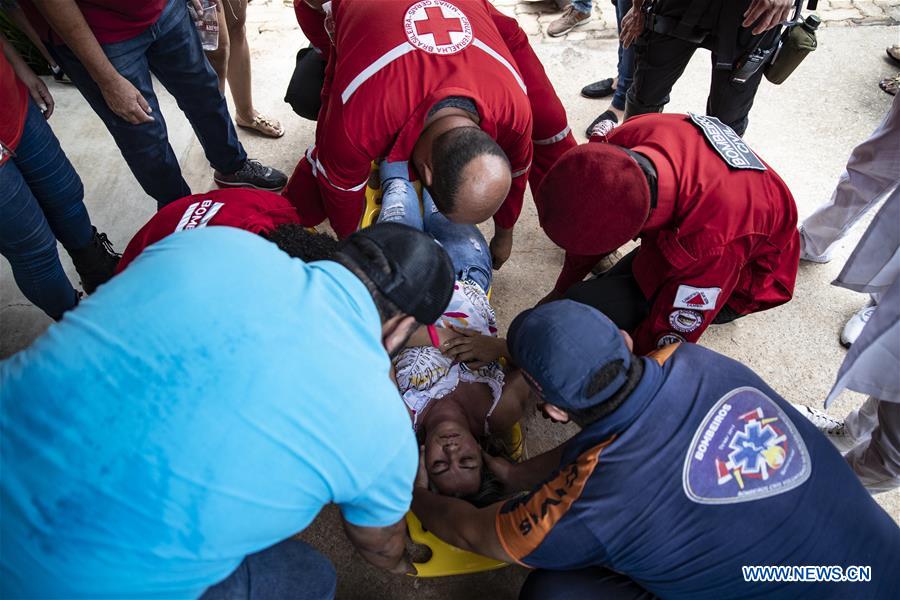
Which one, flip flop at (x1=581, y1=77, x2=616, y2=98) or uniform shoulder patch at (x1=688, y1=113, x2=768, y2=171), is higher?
uniform shoulder patch at (x1=688, y1=113, x2=768, y2=171)

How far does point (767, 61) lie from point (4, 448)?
2.73 metres

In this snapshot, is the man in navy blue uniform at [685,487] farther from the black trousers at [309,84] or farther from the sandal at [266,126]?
the sandal at [266,126]

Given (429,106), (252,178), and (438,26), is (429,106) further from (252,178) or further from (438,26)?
(252,178)

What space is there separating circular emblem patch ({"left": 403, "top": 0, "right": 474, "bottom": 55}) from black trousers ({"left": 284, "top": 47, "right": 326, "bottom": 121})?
2.74 ft

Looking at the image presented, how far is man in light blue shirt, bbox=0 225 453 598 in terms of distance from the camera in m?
0.88

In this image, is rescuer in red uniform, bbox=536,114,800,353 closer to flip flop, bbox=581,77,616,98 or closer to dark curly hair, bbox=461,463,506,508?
dark curly hair, bbox=461,463,506,508

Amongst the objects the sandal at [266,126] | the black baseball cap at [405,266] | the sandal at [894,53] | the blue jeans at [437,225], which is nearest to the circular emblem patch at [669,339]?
the blue jeans at [437,225]

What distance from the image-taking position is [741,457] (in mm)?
1298

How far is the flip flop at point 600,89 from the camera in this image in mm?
3529

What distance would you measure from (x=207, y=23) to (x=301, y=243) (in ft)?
5.12

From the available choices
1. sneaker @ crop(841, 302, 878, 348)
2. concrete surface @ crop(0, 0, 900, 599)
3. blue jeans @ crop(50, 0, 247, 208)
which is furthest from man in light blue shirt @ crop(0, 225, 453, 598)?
sneaker @ crop(841, 302, 878, 348)

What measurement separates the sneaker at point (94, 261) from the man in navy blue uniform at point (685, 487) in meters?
1.85

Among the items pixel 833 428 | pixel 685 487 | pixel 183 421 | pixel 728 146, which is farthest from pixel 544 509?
pixel 833 428

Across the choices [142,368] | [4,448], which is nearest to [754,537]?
[142,368]
